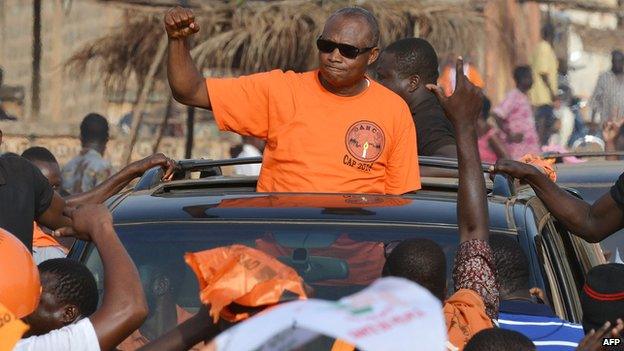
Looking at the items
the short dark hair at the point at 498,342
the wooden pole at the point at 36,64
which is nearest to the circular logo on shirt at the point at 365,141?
the short dark hair at the point at 498,342

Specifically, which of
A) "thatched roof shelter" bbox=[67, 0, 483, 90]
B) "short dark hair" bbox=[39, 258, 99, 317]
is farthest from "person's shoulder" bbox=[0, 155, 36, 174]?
"thatched roof shelter" bbox=[67, 0, 483, 90]

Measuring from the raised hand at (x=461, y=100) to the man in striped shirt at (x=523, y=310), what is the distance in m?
0.40

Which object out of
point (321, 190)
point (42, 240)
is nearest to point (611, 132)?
point (42, 240)

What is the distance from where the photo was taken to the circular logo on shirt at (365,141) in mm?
5941

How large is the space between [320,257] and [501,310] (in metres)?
0.58

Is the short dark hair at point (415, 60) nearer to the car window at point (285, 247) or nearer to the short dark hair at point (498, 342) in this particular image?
the car window at point (285, 247)

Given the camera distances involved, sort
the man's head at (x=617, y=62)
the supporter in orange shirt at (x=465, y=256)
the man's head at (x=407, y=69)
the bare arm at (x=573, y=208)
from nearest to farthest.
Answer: the supporter in orange shirt at (x=465, y=256) → the bare arm at (x=573, y=208) → the man's head at (x=407, y=69) → the man's head at (x=617, y=62)

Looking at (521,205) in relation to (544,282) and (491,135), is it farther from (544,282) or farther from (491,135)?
(491,135)

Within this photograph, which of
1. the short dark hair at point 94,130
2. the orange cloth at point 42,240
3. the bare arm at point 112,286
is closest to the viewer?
the bare arm at point 112,286

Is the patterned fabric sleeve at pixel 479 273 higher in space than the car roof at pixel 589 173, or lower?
higher

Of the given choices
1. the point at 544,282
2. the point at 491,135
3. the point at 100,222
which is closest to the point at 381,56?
the point at 544,282

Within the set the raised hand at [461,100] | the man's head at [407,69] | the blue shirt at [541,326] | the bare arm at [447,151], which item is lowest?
the blue shirt at [541,326]

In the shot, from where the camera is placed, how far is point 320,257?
5.14 meters

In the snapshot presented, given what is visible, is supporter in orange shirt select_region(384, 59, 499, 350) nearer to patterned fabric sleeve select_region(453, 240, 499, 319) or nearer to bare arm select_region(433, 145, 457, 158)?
patterned fabric sleeve select_region(453, 240, 499, 319)
